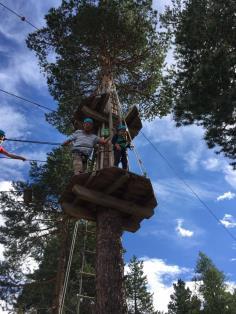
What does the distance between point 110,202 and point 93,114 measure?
2795 millimetres

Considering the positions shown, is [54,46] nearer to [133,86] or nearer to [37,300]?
[133,86]

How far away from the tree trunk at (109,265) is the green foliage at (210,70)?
3675mm

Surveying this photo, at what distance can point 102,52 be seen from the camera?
520 inches

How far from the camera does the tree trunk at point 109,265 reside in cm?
556

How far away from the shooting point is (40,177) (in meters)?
14.7

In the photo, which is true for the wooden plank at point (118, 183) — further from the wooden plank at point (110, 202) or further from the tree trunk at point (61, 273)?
the tree trunk at point (61, 273)

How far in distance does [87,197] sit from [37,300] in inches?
663

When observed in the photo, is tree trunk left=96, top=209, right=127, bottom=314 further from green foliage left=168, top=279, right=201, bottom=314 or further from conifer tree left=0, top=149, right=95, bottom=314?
green foliage left=168, top=279, right=201, bottom=314

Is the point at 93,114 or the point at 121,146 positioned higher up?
the point at 93,114

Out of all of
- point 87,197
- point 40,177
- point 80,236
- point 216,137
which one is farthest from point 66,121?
point 87,197

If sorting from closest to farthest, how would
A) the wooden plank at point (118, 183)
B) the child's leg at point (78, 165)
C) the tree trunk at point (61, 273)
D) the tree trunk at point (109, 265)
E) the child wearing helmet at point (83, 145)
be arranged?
the tree trunk at point (109, 265), the wooden plank at point (118, 183), the child's leg at point (78, 165), the child wearing helmet at point (83, 145), the tree trunk at point (61, 273)

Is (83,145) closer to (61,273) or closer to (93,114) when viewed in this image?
(93,114)

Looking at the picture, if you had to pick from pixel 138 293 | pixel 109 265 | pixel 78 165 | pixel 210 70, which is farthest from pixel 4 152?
pixel 138 293

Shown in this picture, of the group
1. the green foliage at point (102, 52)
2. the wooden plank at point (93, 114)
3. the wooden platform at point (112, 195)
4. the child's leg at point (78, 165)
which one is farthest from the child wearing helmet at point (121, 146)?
the green foliage at point (102, 52)
